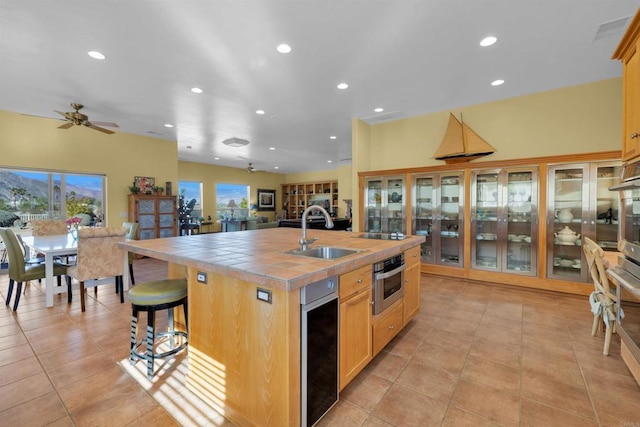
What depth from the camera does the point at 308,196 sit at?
1311 cm

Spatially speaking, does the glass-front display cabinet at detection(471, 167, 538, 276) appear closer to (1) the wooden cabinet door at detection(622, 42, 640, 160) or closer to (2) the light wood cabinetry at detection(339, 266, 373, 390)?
(1) the wooden cabinet door at detection(622, 42, 640, 160)

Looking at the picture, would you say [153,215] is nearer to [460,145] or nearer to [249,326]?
[249,326]

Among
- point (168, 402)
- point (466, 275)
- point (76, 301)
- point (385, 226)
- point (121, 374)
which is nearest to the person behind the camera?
point (168, 402)

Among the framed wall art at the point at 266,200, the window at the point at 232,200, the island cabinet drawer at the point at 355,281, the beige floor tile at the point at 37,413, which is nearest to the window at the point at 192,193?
the window at the point at 232,200

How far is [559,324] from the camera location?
2871 mm

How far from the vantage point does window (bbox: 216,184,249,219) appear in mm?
11203

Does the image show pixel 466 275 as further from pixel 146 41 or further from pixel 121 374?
pixel 146 41

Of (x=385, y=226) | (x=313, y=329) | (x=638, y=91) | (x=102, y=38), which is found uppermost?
(x=102, y=38)

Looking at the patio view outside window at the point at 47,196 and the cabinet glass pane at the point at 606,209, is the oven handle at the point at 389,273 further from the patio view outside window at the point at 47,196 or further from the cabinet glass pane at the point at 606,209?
the patio view outside window at the point at 47,196

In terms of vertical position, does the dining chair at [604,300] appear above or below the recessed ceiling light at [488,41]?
below

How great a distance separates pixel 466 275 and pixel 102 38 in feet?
18.2

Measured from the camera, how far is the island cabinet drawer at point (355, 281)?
1733 millimetres

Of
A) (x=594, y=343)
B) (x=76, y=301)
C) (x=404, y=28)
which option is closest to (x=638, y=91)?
(x=404, y=28)

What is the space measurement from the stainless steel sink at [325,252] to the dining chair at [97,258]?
8.01 feet
